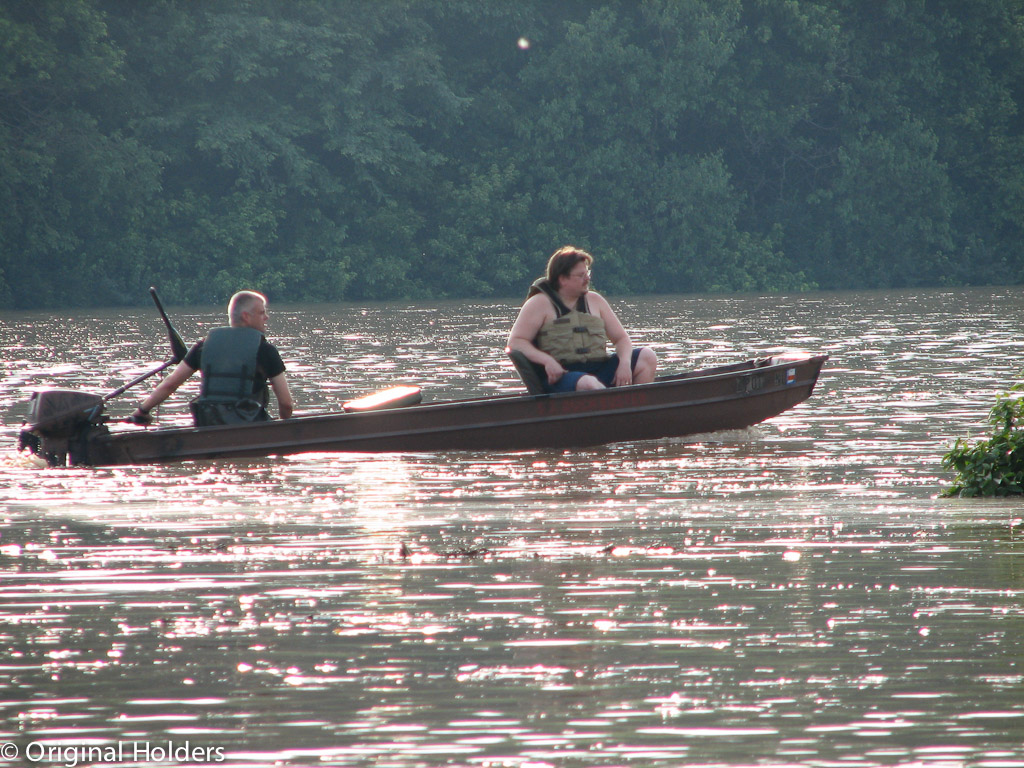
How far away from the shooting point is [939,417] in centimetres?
1198

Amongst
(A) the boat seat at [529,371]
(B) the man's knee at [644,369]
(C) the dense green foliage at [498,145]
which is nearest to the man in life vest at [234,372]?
(A) the boat seat at [529,371]

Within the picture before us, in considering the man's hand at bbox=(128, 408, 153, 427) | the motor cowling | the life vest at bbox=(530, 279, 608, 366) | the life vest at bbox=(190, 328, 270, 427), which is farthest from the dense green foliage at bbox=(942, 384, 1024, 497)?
the motor cowling

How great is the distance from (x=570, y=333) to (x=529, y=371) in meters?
0.36

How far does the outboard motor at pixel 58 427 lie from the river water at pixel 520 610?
0.26 metres

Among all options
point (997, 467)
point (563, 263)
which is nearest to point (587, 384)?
point (563, 263)

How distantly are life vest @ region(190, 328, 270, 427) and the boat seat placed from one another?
5.35ft

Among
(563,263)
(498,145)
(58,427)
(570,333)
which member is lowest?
(58,427)

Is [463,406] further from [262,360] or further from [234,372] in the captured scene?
[234,372]

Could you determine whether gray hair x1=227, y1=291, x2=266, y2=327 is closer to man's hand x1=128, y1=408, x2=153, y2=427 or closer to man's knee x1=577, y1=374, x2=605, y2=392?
man's hand x1=128, y1=408, x2=153, y2=427

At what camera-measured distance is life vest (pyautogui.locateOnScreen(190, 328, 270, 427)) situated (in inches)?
404

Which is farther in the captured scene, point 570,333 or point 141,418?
point 570,333

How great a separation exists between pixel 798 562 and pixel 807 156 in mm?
46981

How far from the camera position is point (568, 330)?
1112 centimetres

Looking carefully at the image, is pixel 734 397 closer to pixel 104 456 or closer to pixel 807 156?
pixel 104 456
